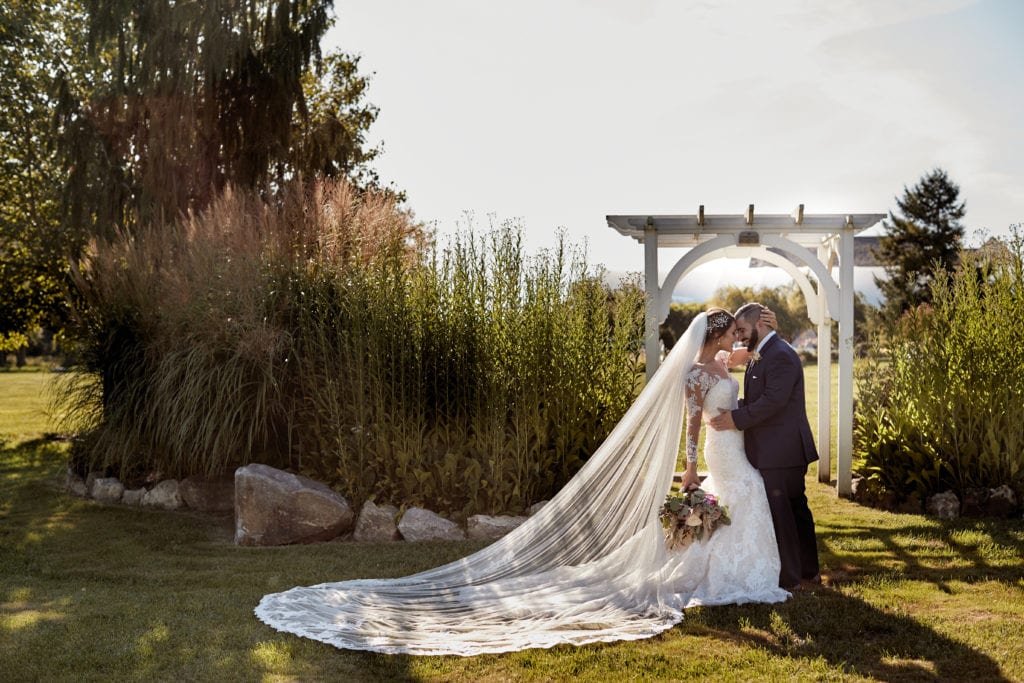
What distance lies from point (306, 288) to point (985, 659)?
18.5ft

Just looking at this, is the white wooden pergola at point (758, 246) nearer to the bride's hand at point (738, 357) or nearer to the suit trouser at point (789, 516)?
the bride's hand at point (738, 357)

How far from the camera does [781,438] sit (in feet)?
16.8

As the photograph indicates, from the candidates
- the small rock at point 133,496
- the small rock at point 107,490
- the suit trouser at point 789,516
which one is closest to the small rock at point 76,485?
the small rock at point 107,490

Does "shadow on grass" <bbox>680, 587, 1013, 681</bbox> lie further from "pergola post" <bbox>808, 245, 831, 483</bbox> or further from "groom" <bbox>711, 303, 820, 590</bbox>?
"pergola post" <bbox>808, 245, 831, 483</bbox>

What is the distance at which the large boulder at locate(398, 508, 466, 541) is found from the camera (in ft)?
22.2

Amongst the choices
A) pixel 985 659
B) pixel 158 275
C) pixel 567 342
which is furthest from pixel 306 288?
pixel 985 659

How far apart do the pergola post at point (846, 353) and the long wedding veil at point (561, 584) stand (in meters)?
3.36

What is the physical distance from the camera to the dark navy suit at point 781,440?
16.6 feet

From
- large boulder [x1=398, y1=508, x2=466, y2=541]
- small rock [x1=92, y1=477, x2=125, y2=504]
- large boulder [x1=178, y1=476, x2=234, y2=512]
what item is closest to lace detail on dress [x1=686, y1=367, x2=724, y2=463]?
large boulder [x1=398, y1=508, x2=466, y2=541]

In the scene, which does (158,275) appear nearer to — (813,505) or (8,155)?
(813,505)

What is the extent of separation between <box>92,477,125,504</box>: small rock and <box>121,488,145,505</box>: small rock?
82 millimetres

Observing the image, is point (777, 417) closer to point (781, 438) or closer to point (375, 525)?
point (781, 438)

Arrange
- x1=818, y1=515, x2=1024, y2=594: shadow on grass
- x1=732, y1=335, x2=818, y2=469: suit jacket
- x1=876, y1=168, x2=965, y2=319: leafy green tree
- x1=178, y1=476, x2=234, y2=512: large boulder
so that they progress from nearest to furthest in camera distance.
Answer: x1=732, y1=335, x2=818, y2=469: suit jacket < x1=818, y1=515, x2=1024, y2=594: shadow on grass < x1=178, y1=476, x2=234, y2=512: large boulder < x1=876, y1=168, x2=965, y2=319: leafy green tree

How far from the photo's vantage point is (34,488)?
30.4 feet
